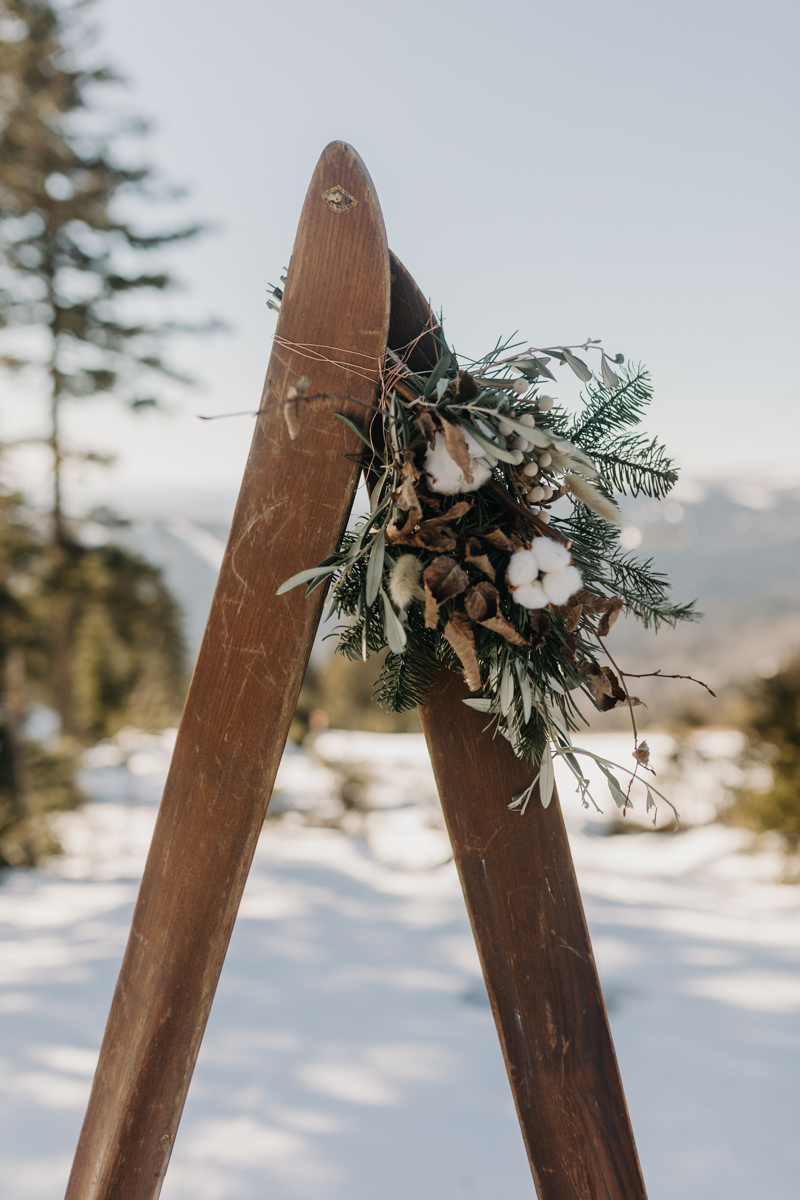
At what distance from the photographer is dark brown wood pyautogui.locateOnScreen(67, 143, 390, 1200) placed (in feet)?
2.24

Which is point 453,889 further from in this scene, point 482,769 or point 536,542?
point 536,542

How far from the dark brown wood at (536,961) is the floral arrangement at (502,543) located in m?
0.04

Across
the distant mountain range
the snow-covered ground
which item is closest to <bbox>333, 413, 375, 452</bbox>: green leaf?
the snow-covered ground

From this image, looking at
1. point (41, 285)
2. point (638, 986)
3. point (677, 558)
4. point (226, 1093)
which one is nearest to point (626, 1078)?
point (638, 986)

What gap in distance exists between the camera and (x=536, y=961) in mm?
760

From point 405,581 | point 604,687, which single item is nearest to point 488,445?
point 405,581

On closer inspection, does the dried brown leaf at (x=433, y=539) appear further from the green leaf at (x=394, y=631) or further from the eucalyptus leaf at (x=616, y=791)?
the eucalyptus leaf at (x=616, y=791)

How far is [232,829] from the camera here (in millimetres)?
763

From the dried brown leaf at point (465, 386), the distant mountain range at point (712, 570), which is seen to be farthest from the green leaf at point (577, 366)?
the distant mountain range at point (712, 570)

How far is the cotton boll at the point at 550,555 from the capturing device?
62cm

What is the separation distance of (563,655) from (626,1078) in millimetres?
1210

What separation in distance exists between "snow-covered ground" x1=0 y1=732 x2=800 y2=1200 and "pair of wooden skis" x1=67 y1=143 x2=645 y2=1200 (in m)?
0.55

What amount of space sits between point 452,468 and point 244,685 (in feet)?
1.04

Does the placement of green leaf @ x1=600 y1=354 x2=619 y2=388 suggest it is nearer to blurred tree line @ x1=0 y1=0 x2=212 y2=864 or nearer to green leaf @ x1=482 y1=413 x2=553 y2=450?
green leaf @ x1=482 y1=413 x2=553 y2=450
